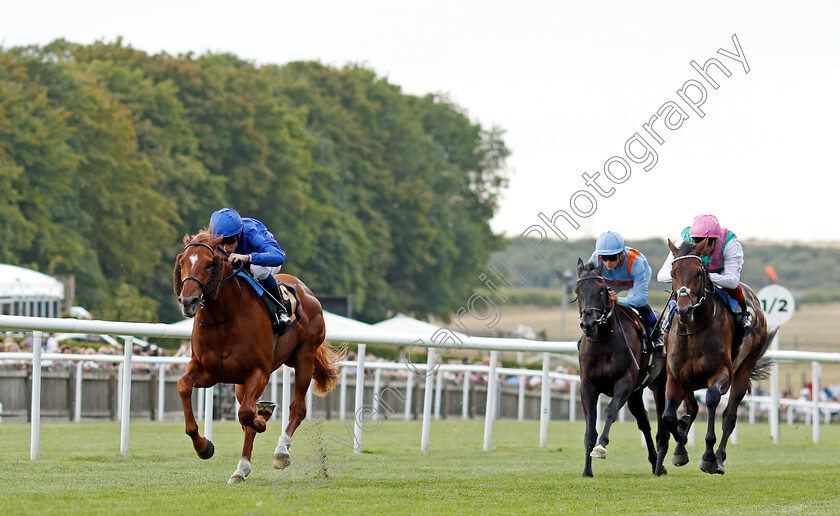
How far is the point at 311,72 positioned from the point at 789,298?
36302 mm

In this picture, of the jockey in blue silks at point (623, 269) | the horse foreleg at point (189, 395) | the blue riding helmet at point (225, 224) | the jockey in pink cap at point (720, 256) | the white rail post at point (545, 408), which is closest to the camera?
the horse foreleg at point (189, 395)

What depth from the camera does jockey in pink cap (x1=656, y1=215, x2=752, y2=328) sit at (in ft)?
29.5

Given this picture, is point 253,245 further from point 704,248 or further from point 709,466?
point 709,466

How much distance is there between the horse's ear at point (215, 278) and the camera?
725 cm

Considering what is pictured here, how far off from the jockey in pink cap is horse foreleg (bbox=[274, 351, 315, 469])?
2.69 metres

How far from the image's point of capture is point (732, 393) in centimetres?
950

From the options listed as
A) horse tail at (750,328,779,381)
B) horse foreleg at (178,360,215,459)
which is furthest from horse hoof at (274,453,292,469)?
horse tail at (750,328,779,381)

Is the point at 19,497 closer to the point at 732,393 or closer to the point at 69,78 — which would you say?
the point at 732,393

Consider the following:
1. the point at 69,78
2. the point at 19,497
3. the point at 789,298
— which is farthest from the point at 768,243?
the point at 19,497

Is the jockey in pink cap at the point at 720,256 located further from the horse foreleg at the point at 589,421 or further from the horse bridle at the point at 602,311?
the horse foreleg at the point at 589,421

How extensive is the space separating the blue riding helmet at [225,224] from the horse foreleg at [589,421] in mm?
2802

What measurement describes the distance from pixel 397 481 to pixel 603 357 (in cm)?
191

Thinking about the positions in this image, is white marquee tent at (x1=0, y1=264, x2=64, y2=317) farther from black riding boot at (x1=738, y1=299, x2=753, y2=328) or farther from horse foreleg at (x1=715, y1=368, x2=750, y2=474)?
black riding boot at (x1=738, y1=299, x2=753, y2=328)

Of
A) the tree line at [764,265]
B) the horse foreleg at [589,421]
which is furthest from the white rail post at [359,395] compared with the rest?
the tree line at [764,265]
